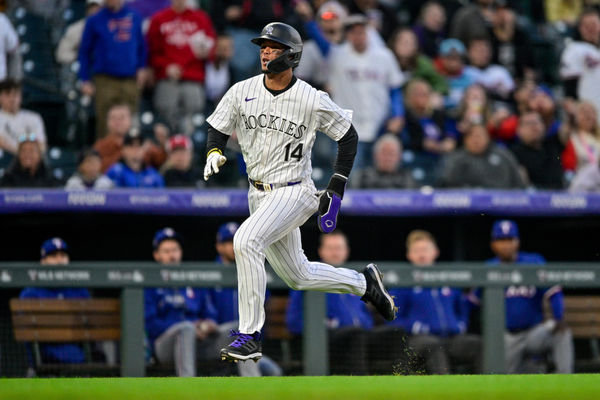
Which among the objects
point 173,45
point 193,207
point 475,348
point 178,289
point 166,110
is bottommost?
point 475,348

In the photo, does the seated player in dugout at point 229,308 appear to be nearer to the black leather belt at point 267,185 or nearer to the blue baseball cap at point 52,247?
the blue baseball cap at point 52,247

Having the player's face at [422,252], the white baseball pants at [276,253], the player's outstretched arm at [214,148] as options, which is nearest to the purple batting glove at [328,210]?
the white baseball pants at [276,253]

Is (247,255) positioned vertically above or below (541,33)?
below

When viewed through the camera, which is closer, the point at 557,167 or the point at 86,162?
the point at 86,162

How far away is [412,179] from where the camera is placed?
9227 mm

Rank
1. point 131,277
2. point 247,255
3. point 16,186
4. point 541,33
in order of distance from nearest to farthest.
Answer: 1. point 247,255
2. point 131,277
3. point 16,186
4. point 541,33

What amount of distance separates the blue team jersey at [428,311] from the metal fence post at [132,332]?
1.91 m

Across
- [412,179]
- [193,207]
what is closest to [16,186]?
[193,207]

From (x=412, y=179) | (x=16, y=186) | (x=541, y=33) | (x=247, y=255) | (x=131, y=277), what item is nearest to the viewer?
(x=247, y=255)

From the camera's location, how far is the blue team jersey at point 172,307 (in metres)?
7.75

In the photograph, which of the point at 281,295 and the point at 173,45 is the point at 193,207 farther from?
the point at 173,45

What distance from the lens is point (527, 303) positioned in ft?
27.6

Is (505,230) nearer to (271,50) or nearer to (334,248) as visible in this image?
(334,248)

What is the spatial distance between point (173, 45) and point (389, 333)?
3574 millimetres
